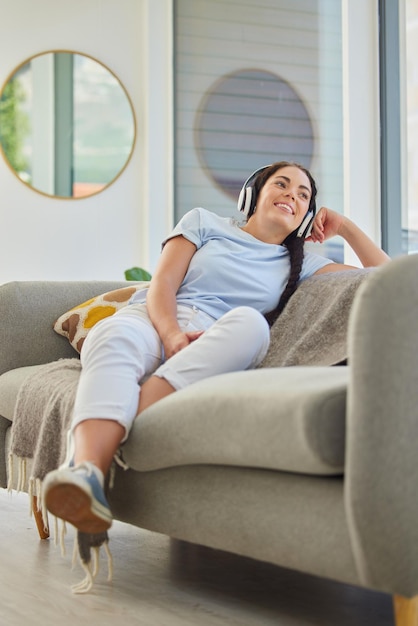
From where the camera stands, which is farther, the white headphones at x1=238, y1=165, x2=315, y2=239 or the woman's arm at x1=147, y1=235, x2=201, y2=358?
the white headphones at x1=238, y1=165, x2=315, y2=239

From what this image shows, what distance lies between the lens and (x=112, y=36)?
4734mm

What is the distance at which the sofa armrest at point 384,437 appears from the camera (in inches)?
48.7

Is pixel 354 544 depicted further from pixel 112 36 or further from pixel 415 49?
pixel 112 36

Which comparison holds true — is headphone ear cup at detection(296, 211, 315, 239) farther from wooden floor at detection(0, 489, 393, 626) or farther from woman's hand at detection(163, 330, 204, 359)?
wooden floor at detection(0, 489, 393, 626)

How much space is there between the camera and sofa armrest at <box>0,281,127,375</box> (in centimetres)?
249

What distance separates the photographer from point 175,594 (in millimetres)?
1765

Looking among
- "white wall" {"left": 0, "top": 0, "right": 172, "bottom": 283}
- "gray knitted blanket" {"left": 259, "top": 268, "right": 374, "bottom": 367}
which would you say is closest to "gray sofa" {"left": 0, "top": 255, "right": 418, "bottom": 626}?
"gray knitted blanket" {"left": 259, "top": 268, "right": 374, "bottom": 367}

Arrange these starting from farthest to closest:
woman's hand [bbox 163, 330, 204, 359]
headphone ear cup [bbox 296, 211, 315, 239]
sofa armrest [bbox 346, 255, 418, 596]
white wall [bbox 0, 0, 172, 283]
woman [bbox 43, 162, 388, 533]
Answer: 1. white wall [bbox 0, 0, 172, 283]
2. headphone ear cup [bbox 296, 211, 315, 239]
3. woman's hand [bbox 163, 330, 204, 359]
4. woman [bbox 43, 162, 388, 533]
5. sofa armrest [bbox 346, 255, 418, 596]

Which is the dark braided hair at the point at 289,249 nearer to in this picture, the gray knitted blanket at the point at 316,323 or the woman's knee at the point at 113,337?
the gray knitted blanket at the point at 316,323

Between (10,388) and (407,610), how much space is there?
1281 mm

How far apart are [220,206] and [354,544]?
3.40 metres

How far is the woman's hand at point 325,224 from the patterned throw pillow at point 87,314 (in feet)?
1.62

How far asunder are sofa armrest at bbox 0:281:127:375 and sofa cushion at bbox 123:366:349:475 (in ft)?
3.08

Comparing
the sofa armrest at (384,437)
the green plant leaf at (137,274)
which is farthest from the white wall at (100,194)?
the sofa armrest at (384,437)
